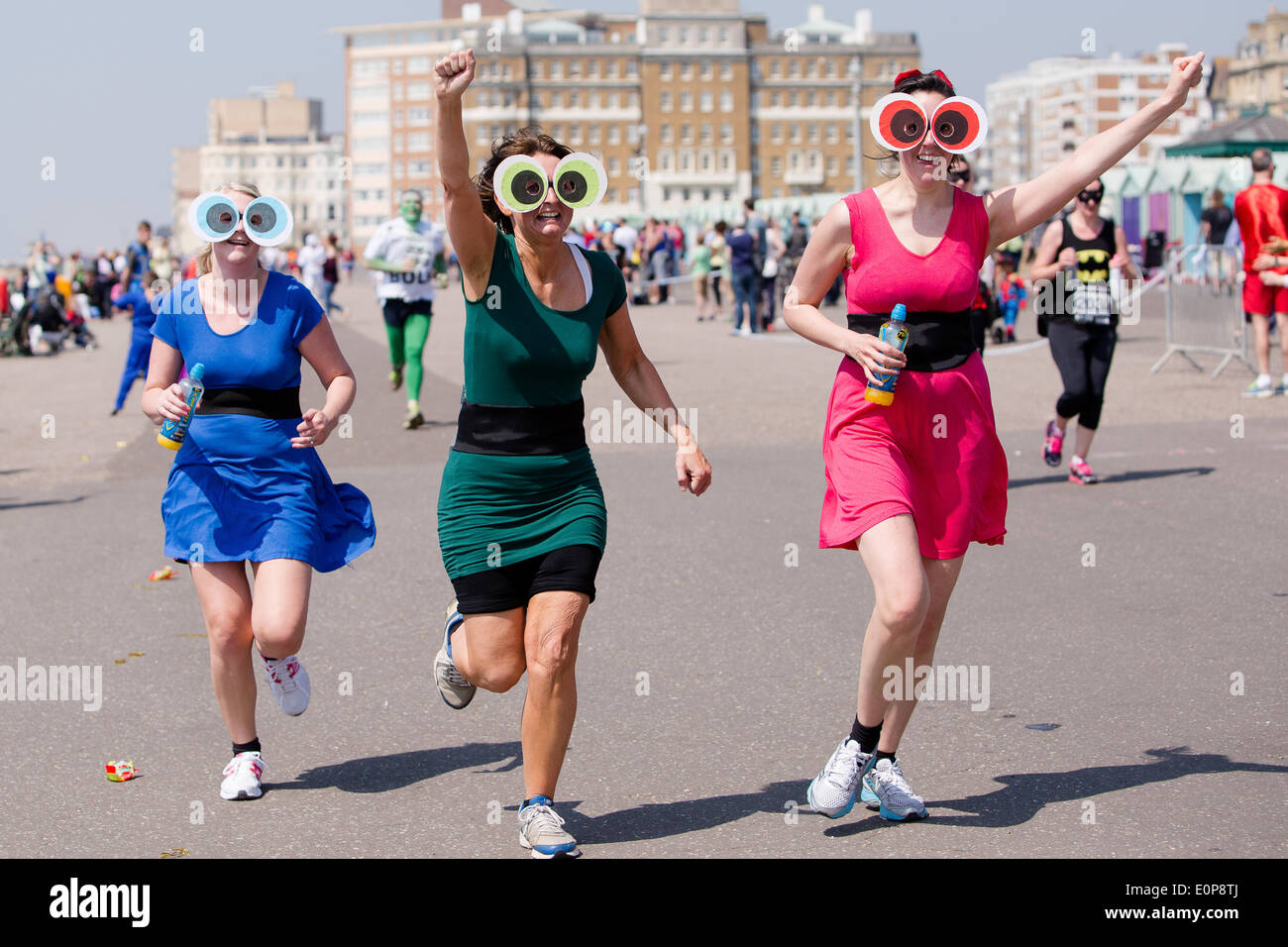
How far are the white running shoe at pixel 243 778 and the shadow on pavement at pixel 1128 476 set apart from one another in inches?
279

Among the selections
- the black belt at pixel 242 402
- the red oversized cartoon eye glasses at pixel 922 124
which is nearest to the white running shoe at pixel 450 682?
the black belt at pixel 242 402

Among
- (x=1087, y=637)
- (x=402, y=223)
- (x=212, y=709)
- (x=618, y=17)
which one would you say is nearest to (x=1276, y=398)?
(x=402, y=223)

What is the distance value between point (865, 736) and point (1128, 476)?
23.6 ft

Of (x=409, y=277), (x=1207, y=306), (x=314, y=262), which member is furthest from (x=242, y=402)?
(x=314, y=262)

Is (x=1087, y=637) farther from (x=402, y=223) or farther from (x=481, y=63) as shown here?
(x=481, y=63)

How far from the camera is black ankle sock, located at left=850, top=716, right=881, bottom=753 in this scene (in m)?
4.82

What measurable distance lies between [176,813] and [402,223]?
10463 millimetres

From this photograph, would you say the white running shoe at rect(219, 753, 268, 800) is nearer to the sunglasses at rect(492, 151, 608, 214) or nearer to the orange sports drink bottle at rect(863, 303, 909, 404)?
the sunglasses at rect(492, 151, 608, 214)

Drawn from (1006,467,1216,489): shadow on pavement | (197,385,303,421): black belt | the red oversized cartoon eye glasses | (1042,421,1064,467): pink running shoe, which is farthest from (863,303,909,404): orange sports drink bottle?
(1042,421,1064,467): pink running shoe

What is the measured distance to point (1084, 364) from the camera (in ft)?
36.3

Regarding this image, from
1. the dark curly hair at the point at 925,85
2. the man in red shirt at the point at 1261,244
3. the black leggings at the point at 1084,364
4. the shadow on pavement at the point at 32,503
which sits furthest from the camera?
the man in red shirt at the point at 1261,244

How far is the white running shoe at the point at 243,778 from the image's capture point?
5.09 meters

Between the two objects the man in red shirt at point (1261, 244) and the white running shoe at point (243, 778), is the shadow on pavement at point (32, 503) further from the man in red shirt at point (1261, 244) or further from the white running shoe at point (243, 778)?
the man in red shirt at point (1261, 244)

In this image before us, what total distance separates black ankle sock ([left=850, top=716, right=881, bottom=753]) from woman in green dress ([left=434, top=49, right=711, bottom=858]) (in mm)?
810
